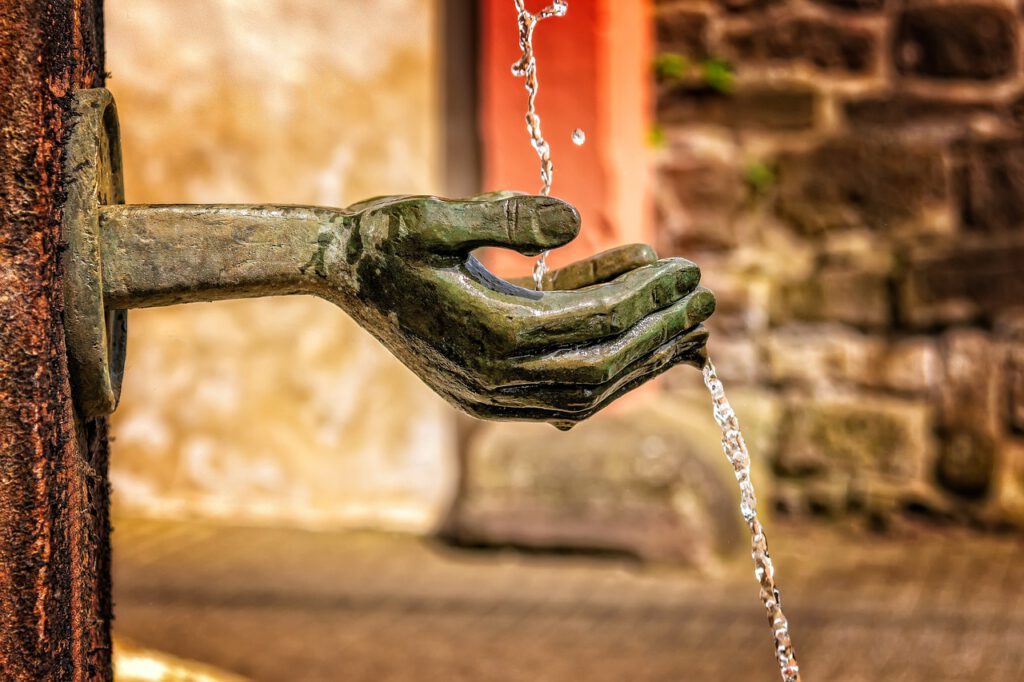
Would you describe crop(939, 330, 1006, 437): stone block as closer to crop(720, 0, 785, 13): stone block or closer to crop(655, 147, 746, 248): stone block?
crop(655, 147, 746, 248): stone block

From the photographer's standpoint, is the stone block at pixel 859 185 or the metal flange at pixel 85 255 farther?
the stone block at pixel 859 185

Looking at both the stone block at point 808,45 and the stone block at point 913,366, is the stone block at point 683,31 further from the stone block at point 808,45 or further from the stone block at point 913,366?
the stone block at point 913,366

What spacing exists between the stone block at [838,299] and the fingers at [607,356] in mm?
Answer: 2469

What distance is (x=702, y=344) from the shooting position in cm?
119

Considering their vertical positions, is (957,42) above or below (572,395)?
above

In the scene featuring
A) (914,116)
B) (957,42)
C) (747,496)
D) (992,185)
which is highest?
(957,42)

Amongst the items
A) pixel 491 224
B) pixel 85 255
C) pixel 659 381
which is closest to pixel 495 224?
pixel 491 224

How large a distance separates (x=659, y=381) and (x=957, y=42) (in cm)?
129

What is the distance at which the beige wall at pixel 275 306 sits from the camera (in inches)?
139

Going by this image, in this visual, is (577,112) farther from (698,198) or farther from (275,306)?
(275,306)

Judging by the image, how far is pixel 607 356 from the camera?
1.07 m

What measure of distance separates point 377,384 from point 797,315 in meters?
1.29

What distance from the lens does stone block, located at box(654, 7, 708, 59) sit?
11.5ft

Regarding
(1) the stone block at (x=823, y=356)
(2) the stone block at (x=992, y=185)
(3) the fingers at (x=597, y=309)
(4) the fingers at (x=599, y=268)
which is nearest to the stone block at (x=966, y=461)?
(1) the stone block at (x=823, y=356)
